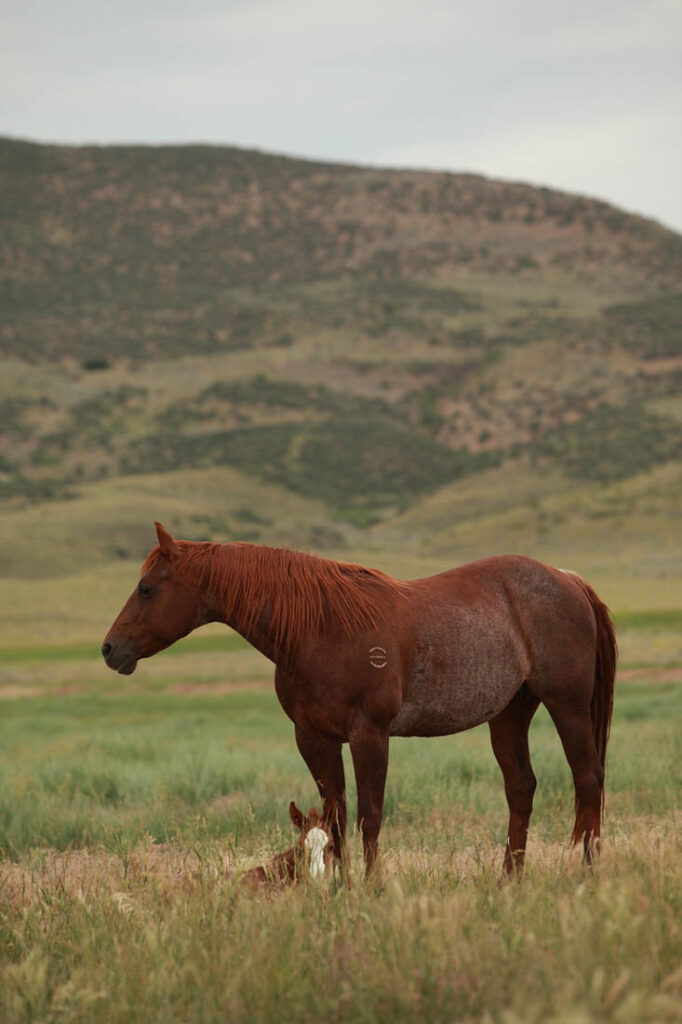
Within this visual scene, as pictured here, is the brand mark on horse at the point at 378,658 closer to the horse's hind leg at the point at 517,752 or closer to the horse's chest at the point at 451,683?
the horse's chest at the point at 451,683

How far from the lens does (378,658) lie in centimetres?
579

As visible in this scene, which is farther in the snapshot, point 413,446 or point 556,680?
point 413,446

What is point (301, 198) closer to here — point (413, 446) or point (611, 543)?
point (413, 446)

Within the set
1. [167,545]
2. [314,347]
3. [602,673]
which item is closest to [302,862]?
[167,545]

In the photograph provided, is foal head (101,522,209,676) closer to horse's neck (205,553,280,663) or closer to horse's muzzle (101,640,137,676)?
horse's muzzle (101,640,137,676)

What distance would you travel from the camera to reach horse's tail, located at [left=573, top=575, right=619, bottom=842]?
22.3 feet

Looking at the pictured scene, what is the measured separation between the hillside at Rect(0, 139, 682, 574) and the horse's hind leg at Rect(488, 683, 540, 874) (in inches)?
1999

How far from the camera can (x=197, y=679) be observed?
2773 cm

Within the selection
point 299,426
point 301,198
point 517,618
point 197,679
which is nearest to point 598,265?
point 301,198

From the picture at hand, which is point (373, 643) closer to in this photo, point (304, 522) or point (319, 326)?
point (304, 522)

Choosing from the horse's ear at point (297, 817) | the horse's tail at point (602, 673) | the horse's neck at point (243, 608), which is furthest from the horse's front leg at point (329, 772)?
the horse's tail at point (602, 673)

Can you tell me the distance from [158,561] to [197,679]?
2216cm

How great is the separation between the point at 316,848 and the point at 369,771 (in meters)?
0.45

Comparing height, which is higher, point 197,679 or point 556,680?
point 556,680
